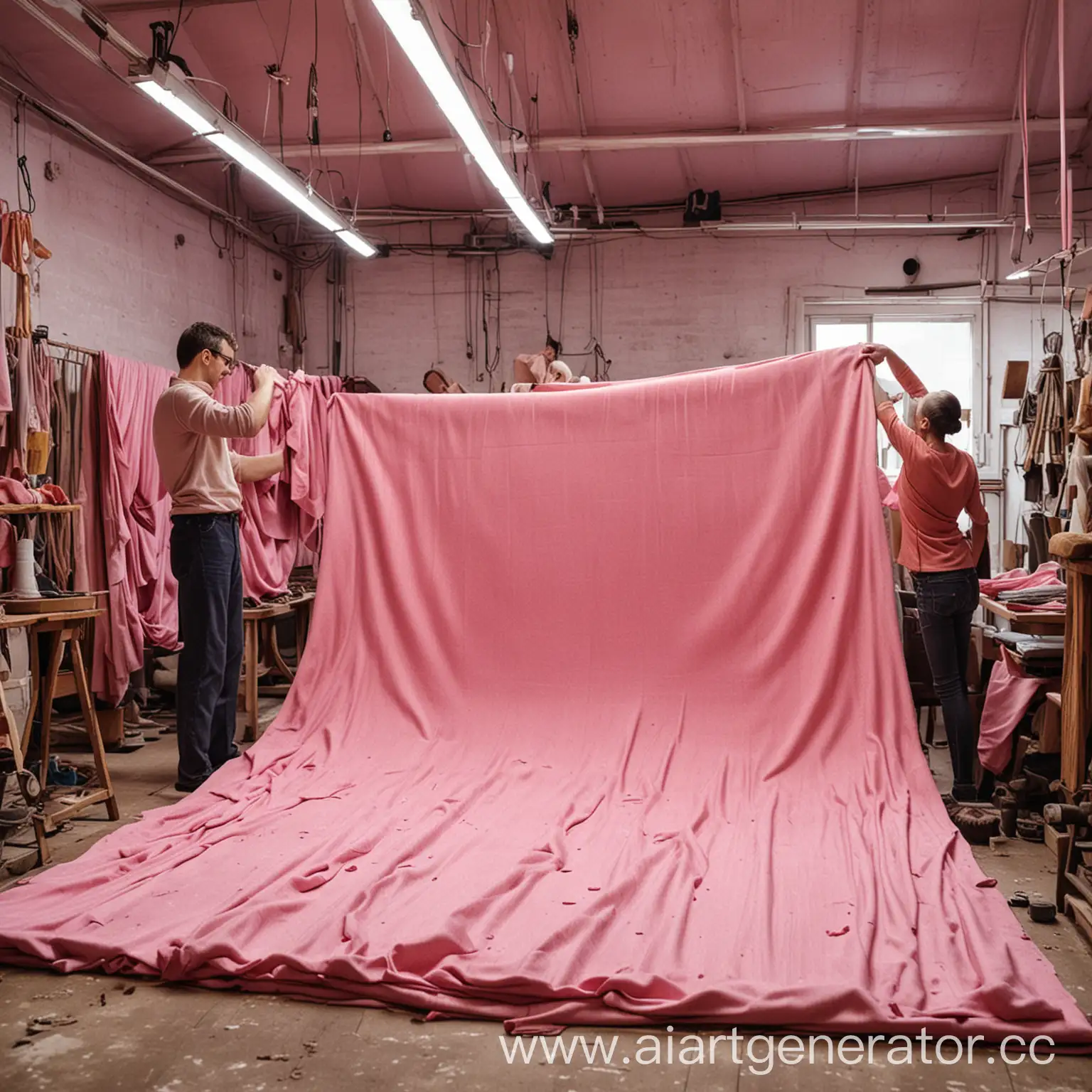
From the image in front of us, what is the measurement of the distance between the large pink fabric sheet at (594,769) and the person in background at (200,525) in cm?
31

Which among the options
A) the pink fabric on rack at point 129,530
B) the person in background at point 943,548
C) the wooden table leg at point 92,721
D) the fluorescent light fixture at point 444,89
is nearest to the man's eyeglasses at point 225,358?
the wooden table leg at point 92,721

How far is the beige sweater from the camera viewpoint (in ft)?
12.9

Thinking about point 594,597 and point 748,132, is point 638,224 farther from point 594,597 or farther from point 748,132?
point 594,597

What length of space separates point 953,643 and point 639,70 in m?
5.65

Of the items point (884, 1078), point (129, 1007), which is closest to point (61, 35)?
point (129, 1007)

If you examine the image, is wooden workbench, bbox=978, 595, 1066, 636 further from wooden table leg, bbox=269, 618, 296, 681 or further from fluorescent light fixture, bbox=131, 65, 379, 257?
fluorescent light fixture, bbox=131, 65, 379, 257

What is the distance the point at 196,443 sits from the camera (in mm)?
4035

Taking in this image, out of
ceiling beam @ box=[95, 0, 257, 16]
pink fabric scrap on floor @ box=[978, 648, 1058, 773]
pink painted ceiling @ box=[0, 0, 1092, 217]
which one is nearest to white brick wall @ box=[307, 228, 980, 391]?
pink painted ceiling @ box=[0, 0, 1092, 217]

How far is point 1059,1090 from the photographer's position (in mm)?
1953

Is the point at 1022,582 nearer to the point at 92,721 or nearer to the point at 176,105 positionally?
the point at 92,721

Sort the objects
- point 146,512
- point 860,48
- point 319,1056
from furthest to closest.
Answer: point 860,48 → point 146,512 → point 319,1056

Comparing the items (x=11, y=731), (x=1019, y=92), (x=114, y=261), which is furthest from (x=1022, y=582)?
(x=114, y=261)

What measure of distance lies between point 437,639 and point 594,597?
28.4 inches

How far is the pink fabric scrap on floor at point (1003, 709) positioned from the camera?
3896 millimetres
